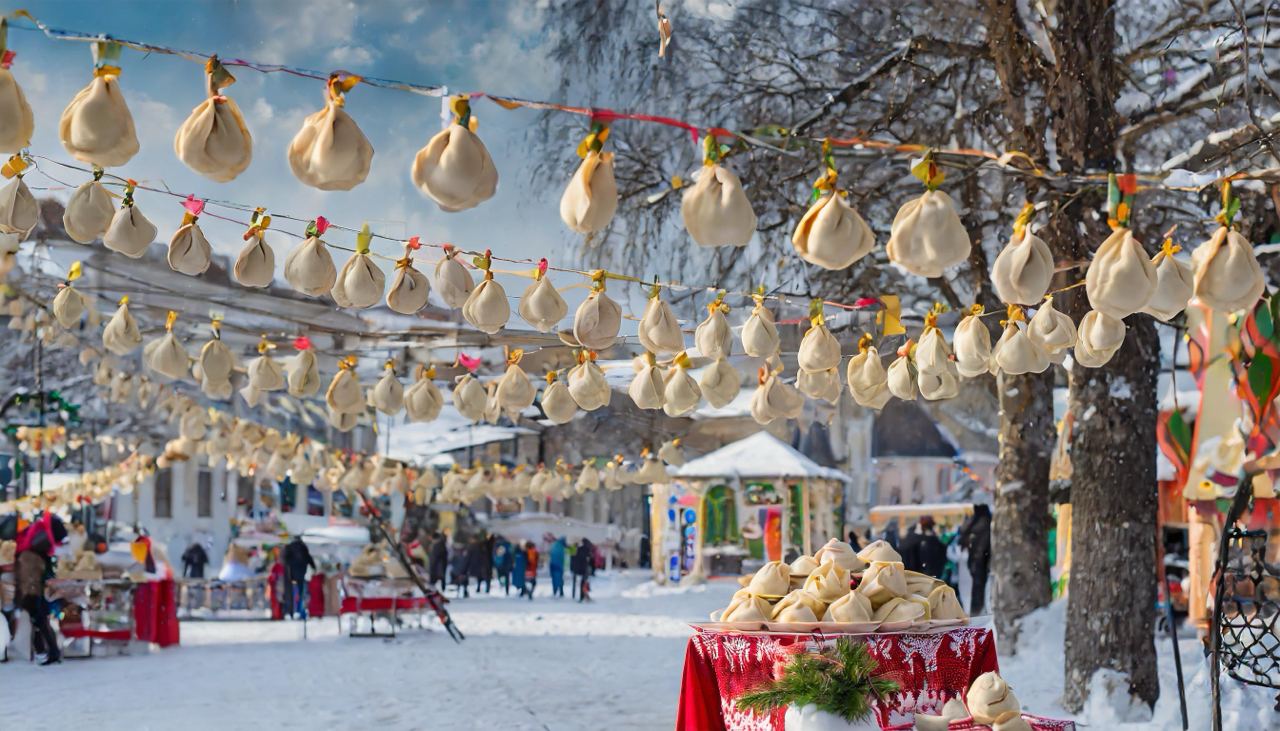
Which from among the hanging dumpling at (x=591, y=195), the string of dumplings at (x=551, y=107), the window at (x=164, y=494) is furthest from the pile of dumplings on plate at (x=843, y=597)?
the window at (x=164, y=494)

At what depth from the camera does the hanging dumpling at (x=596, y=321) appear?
6344 millimetres

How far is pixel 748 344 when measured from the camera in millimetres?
7355

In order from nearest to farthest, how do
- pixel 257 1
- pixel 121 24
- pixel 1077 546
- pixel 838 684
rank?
pixel 838 684, pixel 1077 546, pixel 121 24, pixel 257 1

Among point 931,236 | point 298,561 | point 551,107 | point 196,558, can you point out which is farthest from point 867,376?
point 196,558

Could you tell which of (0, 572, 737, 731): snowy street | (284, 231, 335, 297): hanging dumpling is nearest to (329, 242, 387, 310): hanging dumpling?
(284, 231, 335, 297): hanging dumpling

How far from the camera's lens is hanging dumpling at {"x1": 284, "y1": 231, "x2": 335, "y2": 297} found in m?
5.95

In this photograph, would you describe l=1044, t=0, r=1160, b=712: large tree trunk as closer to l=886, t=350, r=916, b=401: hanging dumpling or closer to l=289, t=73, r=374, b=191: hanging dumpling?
l=886, t=350, r=916, b=401: hanging dumpling

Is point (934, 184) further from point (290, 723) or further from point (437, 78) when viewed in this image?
point (437, 78)

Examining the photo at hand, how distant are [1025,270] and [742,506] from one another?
78.5ft

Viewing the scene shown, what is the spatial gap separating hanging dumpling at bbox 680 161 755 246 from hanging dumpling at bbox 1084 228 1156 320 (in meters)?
1.32

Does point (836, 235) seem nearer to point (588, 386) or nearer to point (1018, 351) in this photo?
point (1018, 351)

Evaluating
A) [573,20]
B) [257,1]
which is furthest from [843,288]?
[257,1]

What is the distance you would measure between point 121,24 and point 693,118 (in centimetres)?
1096

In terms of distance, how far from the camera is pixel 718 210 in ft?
14.9
